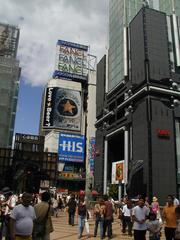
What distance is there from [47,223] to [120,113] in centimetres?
4144

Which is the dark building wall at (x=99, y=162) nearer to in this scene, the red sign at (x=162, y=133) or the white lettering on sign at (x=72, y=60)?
the red sign at (x=162, y=133)

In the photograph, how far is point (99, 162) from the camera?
169 ft

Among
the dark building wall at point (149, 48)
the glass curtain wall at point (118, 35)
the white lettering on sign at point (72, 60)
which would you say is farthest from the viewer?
the white lettering on sign at point (72, 60)

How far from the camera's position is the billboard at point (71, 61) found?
8093cm

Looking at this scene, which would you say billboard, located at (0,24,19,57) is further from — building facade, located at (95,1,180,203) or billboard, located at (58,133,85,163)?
building facade, located at (95,1,180,203)

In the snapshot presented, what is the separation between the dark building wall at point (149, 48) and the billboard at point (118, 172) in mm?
11764

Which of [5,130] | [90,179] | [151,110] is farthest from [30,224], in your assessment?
[90,179]

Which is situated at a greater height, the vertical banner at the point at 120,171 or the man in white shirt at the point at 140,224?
the vertical banner at the point at 120,171

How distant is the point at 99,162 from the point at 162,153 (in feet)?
55.7

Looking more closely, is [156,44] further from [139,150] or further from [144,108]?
[139,150]

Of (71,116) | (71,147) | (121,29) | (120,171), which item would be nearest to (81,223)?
(120,171)

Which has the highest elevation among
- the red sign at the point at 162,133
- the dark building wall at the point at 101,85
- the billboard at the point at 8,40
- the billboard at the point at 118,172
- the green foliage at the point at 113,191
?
the billboard at the point at 8,40

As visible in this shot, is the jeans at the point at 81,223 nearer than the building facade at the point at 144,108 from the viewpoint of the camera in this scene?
Yes

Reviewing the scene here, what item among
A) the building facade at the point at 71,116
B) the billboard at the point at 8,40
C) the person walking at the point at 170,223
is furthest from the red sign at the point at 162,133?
the billboard at the point at 8,40
